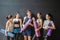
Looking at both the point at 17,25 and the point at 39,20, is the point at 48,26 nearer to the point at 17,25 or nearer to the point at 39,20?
the point at 39,20

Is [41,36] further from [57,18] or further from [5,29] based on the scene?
[5,29]

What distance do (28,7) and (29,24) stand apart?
17 centimetres

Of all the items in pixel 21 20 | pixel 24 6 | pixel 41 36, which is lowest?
pixel 41 36

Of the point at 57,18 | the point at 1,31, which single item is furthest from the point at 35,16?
the point at 1,31

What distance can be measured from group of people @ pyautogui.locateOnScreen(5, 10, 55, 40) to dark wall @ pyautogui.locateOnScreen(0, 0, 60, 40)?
1.6 inches

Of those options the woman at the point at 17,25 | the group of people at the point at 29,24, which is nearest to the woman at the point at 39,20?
the group of people at the point at 29,24

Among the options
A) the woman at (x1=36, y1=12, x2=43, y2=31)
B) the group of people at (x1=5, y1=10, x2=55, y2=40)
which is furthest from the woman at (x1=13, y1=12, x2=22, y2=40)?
the woman at (x1=36, y1=12, x2=43, y2=31)

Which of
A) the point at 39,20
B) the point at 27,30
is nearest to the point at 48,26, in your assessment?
the point at 39,20

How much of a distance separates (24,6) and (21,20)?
5.5 inches

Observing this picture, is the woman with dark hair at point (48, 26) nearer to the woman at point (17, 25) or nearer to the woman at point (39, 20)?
the woman at point (39, 20)

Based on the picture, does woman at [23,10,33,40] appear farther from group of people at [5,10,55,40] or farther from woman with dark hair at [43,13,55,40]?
woman with dark hair at [43,13,55,40]

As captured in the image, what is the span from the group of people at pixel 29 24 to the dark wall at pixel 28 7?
4cm

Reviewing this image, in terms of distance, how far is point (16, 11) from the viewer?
1.97 meters

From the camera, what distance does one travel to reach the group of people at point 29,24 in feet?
6.35
